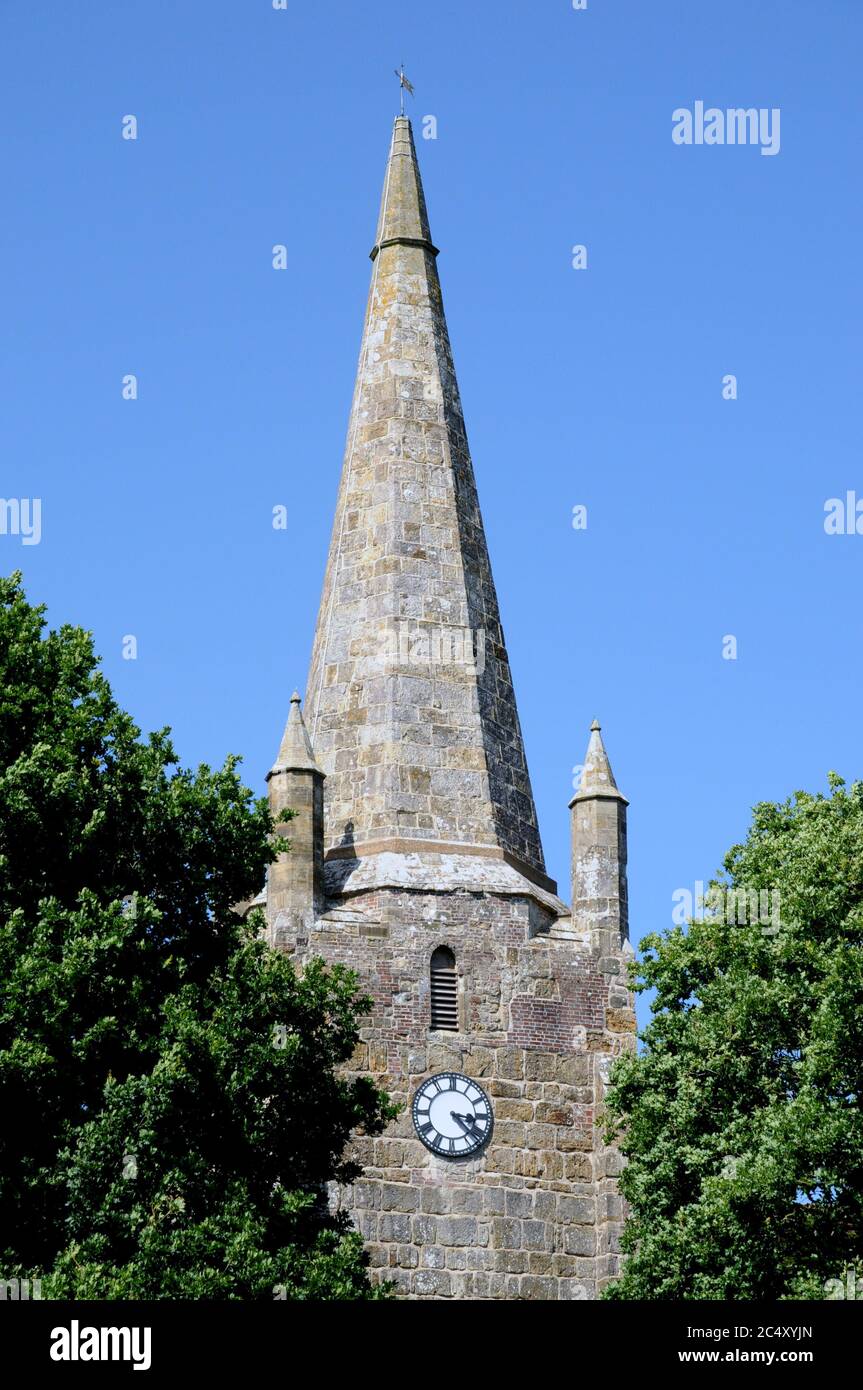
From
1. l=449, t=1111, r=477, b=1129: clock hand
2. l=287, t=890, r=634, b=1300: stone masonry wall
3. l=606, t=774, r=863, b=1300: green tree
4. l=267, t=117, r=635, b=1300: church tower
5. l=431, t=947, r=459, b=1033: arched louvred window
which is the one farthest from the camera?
l=431, t=947, r=459, b=1033: arched louvred window

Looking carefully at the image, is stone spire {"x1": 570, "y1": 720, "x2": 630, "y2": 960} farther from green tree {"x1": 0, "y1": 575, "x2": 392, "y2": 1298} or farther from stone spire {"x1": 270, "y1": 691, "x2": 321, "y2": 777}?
green tree {"x1": 0, "y1": 575, "x2": 392, "y2": 1298}

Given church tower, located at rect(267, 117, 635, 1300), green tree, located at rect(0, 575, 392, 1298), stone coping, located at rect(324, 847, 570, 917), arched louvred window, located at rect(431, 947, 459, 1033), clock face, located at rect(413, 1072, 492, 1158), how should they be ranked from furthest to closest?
stone coping, located at rect(324, 847, 570, 917), arched louvred window, located at rect(431, 947, 459, 1033), clock face, located at rect(413, 1072, 492, 1158), church tower, located at rect(267, 117, 635, 1300), green tree, located at rect(0, 575, 392, 1298)

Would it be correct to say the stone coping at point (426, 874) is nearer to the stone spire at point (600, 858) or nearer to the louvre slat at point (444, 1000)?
the stone spire at point (600, 858)

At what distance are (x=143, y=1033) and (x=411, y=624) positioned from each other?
1784 centimetres

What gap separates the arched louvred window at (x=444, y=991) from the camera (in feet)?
159

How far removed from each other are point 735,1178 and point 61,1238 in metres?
10.7

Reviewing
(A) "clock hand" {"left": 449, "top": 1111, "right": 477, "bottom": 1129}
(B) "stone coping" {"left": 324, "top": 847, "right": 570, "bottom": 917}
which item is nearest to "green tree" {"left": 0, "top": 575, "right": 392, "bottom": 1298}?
(A) "clock hand" {"left": 449, "top": 1111, "right": 477, "bottom": 1129}

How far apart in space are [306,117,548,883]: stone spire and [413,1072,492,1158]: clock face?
182 inches

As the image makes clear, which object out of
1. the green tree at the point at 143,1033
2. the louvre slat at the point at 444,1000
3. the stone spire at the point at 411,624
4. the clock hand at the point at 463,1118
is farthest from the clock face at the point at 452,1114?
the green tree at the point at 143,1033

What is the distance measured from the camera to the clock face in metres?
47.4

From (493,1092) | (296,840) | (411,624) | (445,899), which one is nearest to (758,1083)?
(493,1092)

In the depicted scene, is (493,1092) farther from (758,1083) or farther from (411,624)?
(411,624)

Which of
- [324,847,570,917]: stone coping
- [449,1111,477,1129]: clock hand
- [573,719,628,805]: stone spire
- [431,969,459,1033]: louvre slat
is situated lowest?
[449,1111,477,1129]: clock hand
